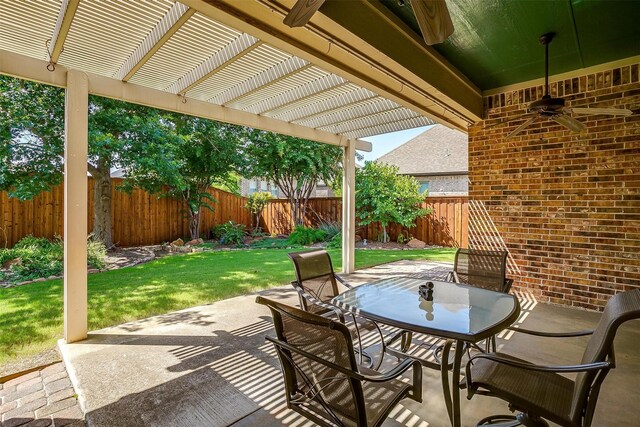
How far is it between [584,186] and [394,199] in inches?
266

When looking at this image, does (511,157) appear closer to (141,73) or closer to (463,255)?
(463,255)

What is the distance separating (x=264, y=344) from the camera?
3357mm

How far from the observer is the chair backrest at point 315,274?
10.1 feet

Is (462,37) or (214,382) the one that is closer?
(214,382)

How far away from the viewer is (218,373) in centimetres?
278

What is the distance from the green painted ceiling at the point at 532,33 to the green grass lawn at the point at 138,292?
457 centimetres

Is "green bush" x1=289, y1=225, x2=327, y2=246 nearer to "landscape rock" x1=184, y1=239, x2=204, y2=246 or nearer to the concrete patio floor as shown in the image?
"landscape rock" x1=184, y1=239, x2=204, y2=246

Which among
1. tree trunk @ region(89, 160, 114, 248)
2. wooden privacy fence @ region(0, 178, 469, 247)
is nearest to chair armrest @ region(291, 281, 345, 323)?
wooden privacy fence @ region(0, 178, 469, 247)

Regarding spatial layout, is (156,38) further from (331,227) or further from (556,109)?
(331,227)

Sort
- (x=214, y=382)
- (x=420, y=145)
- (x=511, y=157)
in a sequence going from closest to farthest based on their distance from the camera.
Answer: (x=214, y=382) → (x=511, y=157) → (x=420, y=145)

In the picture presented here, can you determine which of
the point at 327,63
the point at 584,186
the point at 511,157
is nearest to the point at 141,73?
the point at 327,63

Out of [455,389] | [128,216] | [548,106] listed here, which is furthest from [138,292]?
[548,106]

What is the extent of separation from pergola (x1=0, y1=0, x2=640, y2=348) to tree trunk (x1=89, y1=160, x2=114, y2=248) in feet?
18.9

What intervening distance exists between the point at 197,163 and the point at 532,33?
32.7 ft
